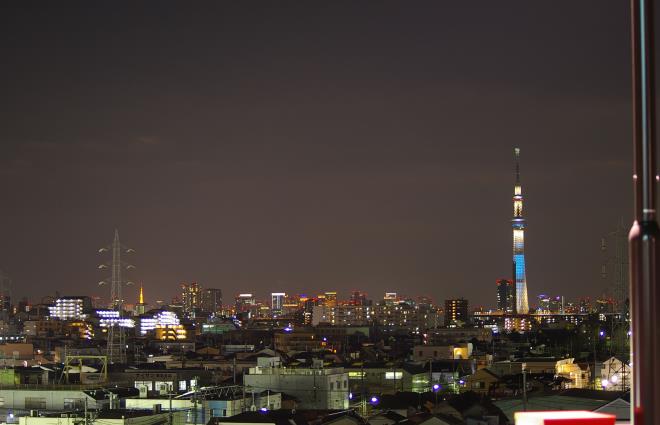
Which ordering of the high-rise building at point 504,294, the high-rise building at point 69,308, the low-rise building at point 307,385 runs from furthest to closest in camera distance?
the high-rise building at point 504,294 → the high-rise building at point 69,308 → the low-rise building at point 307,385

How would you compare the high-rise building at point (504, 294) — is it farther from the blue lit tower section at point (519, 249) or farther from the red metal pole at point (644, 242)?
the red metal pole at point (644, 242)

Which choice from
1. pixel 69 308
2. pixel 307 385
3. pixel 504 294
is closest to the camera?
pixel 307 385

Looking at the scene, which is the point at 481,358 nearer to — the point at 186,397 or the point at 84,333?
the point at 186,397

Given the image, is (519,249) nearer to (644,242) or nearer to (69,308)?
(69,308)

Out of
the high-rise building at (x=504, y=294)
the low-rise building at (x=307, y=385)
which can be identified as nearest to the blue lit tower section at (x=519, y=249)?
the high-rise building at (x=504, y=294)

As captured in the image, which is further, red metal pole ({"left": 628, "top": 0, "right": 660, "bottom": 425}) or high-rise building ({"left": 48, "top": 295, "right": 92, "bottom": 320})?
high-rise building ({"left": 48, "top": 295, "right": 92, "bottom": 320})

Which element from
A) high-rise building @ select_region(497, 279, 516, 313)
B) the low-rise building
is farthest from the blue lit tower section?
the low-rise building

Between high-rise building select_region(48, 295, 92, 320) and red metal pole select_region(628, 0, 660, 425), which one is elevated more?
red metal pole select_region(628, 0, 660, 425)

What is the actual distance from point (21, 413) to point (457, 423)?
19.7ft

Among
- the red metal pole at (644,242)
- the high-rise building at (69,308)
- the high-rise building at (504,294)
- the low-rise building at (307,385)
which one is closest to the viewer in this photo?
the red metal pole at (644,242)

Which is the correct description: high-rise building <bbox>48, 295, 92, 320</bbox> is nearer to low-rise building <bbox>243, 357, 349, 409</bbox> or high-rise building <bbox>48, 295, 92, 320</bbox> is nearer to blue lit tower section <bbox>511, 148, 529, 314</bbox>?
blue lit tower section <bbox>511, 148, 529, 314</bbox>

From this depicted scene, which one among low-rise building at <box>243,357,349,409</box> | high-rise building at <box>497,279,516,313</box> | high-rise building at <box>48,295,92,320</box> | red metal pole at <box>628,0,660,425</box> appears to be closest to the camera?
red metal pole at <box>628,0,660,425</box>

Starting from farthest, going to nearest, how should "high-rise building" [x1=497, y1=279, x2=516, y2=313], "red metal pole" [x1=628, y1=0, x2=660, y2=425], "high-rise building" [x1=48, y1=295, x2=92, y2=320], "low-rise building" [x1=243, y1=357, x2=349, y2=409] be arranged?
"high-rise building" [x1=497, y1=279, x2=516, y2=313] → "high-rise building" [x1=48, y1=295, x2=92, y2=320] → "low-rise building" [x1=243, y1=357, x2=349, y2=409] → "red metal pole" [x1=628, y1=0, x2=660, y2=425]

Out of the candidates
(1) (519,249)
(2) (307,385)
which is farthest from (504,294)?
(2) (307,385)
